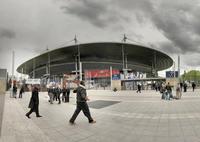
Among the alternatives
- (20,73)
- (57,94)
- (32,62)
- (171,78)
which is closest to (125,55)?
(32,62)

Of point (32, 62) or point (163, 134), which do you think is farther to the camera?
point (32, 62)

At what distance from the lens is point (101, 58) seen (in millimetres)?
90875

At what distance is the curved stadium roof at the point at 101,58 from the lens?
273 feet

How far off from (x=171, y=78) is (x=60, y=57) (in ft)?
173

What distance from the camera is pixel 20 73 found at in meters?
114

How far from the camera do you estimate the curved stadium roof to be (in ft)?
273

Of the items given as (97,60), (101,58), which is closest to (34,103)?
(97,60)

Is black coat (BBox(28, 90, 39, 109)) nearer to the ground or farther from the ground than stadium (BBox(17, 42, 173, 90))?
nearer to the ground

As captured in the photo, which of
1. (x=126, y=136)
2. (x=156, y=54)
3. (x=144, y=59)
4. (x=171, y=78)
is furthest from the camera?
(x=144, y=59)

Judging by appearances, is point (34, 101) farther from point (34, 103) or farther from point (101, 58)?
point (101, 58)

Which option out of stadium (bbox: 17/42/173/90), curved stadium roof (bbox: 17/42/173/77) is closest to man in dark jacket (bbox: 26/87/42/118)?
stadium (bbox: 17/42/173/90)

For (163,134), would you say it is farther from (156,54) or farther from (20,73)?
(20,73)

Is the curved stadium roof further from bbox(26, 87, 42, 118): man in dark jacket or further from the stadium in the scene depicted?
bbox(26, 87, 42, 118): man in dark jacket

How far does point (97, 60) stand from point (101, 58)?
5.46ft
